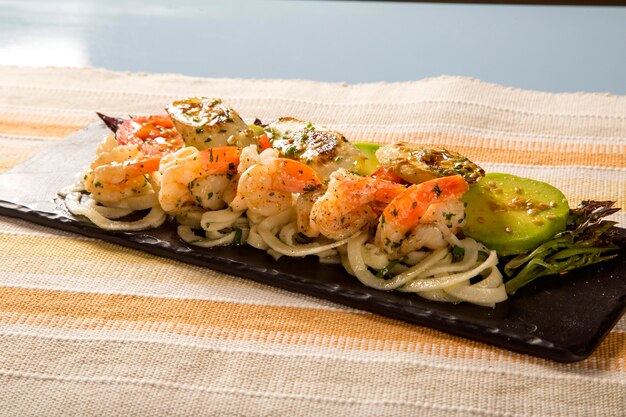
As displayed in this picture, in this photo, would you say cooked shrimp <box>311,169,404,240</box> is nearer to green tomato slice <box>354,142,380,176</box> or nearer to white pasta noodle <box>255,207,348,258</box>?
white pasta noodle <box>255,207,348,258</box>

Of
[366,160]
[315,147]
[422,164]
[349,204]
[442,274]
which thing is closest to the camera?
[442,274]

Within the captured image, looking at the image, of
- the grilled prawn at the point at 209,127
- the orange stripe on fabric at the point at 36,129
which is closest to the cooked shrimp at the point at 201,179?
the grilled prawn at the point at 209,127

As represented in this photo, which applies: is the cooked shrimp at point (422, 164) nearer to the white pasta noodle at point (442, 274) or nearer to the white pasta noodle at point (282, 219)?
the white pasta noodle at point (282, 219)

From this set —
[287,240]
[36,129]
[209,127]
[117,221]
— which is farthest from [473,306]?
[36,129]

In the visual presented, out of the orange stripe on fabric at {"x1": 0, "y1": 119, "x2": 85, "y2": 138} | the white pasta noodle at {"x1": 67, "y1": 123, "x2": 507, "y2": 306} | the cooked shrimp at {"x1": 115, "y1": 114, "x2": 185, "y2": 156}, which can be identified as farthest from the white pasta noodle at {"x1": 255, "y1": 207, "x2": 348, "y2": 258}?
the orange stripe on fabric at {"x1": 0, "y1": 119, "x2": 85, "y2": 138}

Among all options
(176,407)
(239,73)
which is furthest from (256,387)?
(239,73)

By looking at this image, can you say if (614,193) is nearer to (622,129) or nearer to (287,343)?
(622,129)

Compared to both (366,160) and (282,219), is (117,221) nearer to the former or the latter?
(282,219)
